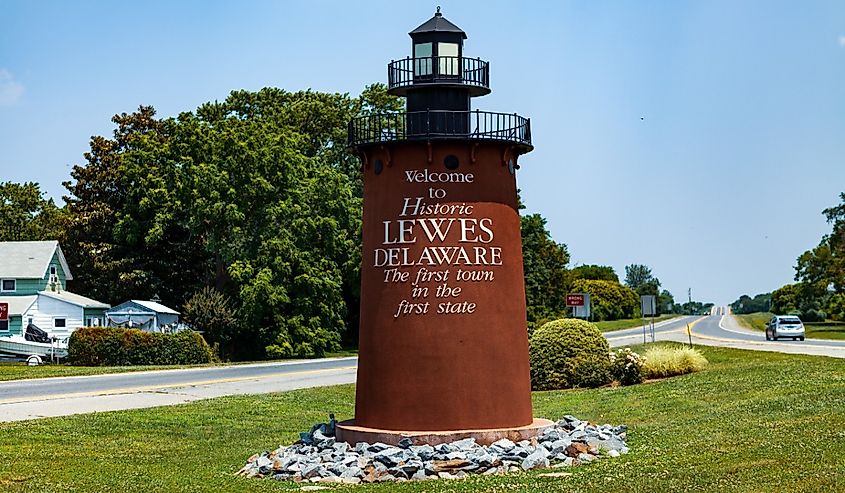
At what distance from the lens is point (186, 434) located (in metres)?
23.0

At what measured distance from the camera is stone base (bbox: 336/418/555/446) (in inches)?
666

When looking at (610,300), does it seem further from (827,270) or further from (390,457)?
(390,457)

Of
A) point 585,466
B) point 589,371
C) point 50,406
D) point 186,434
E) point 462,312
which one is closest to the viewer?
point 585,466

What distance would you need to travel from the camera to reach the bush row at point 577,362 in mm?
32188

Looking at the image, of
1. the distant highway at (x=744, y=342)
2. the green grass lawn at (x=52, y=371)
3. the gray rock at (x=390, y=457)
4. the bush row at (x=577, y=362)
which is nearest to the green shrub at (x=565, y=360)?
the bush row at (x=577, y=362)

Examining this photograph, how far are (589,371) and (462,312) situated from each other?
15681mm

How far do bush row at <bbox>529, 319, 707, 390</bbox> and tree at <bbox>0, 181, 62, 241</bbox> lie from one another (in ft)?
164

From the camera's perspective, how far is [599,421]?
75.7 ft

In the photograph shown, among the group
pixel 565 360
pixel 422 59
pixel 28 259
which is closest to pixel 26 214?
pixel 28 259

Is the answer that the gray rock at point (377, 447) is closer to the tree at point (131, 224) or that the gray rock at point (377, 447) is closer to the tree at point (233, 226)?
the tree at point (233, 226)

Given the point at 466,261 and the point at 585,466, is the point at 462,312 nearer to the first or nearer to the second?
the point at 466,261

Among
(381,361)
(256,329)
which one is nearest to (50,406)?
(381,361)

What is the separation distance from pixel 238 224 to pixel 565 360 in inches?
1246

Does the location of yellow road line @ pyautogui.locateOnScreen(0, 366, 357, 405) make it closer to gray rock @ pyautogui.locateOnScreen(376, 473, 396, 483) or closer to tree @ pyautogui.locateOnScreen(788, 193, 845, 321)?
gray rock @ pyautogui.locateOnScreen(376, 473, 396, 483)
